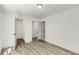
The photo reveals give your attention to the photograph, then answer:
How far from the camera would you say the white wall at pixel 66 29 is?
9.32ft

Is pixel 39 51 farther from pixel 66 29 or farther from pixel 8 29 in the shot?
pixel 8 29

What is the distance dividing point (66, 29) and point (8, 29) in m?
2.81

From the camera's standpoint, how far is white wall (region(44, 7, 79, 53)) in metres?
2.84

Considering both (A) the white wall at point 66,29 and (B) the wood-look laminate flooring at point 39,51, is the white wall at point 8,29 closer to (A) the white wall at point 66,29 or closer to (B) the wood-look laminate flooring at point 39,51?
(B) the wood-look laminate flooring at point 39,51

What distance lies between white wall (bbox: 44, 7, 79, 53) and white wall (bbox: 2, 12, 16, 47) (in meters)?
2.28

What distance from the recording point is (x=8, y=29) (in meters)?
3.60

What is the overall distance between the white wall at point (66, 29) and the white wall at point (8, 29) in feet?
7.47

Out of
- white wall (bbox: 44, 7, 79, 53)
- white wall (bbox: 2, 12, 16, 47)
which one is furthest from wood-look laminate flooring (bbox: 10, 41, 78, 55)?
white wall (bbox: 2, 12, 16, 47)

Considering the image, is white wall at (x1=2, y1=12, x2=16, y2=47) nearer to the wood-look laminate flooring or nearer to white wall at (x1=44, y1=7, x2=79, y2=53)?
the wood-look laminate flooring

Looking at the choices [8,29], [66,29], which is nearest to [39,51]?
[66,29]

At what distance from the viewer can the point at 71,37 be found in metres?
3.03
